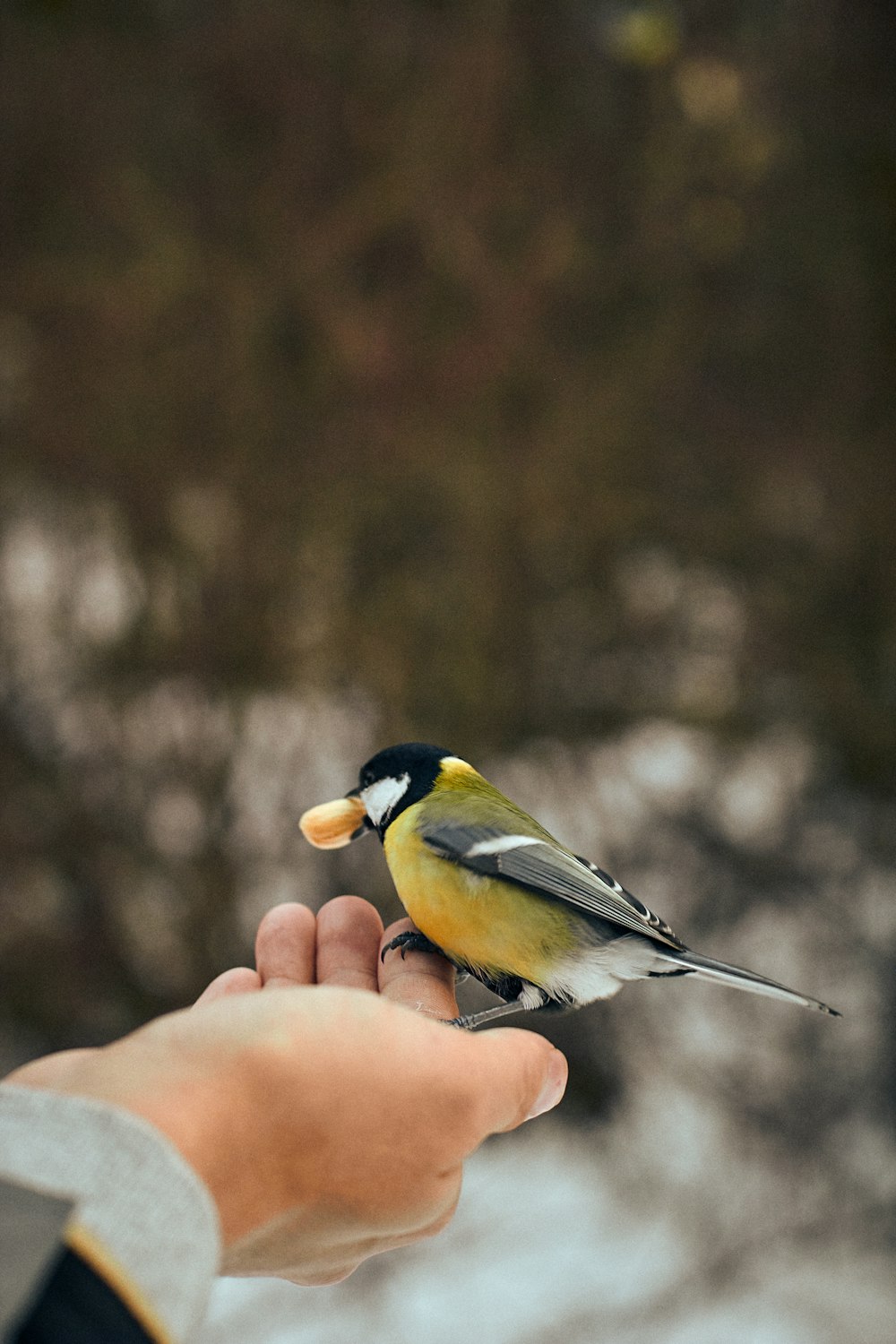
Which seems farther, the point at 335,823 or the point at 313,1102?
the point at 335,823

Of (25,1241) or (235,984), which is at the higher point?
(25,1241)

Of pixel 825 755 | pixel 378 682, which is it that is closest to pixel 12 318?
pixel 378 682

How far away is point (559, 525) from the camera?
2.22 meters

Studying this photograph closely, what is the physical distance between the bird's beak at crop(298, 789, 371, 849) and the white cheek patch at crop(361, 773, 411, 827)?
4cm

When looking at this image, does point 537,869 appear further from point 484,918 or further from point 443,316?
point 443,316

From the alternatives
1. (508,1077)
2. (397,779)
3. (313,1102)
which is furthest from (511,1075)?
(397,779)

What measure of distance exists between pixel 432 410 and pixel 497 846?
1.31 meters

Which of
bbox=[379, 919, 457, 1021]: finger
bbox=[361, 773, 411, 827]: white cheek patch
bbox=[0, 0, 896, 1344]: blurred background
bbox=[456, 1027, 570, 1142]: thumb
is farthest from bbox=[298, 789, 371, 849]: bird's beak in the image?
bbox=[0, 0, 896, 1344]: blurred background

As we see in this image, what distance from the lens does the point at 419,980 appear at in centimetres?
113

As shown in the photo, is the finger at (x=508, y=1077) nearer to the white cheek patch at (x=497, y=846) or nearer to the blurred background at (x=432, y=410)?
the white cheek patch at (x=497, y=846)

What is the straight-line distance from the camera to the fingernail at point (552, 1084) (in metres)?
0.96

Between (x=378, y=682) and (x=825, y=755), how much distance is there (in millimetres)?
817

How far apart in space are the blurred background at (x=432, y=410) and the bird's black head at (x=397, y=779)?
0.90 metres

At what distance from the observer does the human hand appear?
75 cm
